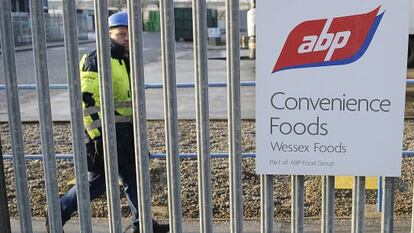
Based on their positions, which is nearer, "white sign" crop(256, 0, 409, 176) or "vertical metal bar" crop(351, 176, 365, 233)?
"white sign" crop(256, 0, 409, 176)

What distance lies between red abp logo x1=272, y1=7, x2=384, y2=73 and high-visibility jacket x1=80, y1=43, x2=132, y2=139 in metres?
1.62

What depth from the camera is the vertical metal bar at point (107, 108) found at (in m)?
2.79

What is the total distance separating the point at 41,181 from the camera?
616cm

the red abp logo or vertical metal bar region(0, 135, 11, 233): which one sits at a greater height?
the red abp logo

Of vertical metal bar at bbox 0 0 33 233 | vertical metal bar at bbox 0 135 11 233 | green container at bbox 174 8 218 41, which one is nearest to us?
vertical metal bar at bbox 0 0 33 233

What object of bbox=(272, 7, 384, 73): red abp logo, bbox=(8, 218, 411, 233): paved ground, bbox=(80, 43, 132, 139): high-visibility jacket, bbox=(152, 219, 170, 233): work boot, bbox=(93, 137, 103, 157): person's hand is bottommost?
bbox=(8, 218, 411, 233): paved ground

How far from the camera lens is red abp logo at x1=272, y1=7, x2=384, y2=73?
261cm

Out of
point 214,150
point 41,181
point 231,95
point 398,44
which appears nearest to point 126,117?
point 231,95

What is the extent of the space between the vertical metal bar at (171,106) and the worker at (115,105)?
1178mm

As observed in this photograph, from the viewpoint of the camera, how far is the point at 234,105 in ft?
9.23

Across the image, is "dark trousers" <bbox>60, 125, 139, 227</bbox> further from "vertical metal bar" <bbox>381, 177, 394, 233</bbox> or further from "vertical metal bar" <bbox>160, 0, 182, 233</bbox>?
"vertical metal bar" <bbox>381, 177, 394, 233</bbox>

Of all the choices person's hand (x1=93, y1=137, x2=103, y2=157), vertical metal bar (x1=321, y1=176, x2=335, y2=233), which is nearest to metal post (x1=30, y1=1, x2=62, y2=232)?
person's hand (x1=93, y1=137, x2=103, y2=157)

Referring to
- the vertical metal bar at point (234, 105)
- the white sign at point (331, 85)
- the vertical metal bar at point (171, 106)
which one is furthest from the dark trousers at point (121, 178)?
the white sign at point (331, 85)

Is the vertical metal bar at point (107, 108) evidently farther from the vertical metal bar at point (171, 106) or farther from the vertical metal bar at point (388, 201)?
the vertical metal bar at point (388, 201)
